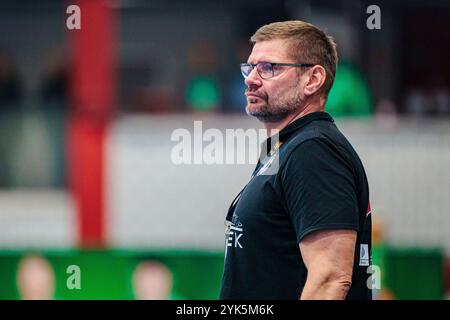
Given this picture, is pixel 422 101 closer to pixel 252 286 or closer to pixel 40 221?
pixel 40 221

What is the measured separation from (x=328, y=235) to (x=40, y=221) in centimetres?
835

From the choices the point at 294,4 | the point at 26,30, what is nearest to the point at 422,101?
the point at 294,4

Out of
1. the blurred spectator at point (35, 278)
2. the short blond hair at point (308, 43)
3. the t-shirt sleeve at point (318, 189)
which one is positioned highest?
the short blond hair at point (308, 43)

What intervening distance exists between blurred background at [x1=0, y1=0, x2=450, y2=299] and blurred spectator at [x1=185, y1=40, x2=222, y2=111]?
16 millimetres

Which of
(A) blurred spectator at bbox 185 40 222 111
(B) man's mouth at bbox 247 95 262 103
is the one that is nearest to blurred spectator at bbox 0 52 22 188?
(A) blurred spectator at bbox 185 40 222 111

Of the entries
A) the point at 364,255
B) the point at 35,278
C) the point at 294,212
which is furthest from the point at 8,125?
the point at 294,212

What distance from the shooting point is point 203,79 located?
1266 centimetres

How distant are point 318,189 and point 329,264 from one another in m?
0.26

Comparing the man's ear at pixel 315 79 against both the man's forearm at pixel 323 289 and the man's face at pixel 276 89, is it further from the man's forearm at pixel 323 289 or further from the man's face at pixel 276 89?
the man's forearm at pixel 323 289

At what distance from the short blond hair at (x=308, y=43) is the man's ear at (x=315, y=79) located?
2cm

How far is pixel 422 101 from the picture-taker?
494 inches

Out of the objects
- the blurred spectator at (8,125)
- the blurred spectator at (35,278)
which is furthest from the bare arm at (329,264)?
the blurred spectator at (8,125)

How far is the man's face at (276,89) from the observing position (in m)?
4.35

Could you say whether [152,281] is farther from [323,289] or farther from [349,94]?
[323,289]
